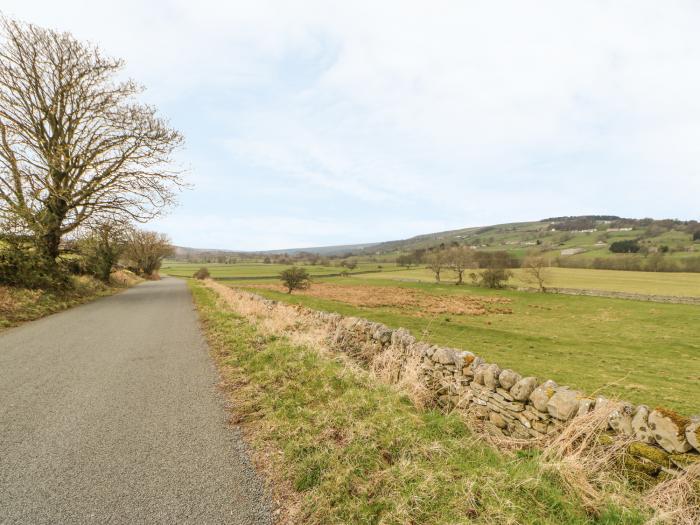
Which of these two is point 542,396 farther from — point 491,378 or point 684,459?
point 684,459

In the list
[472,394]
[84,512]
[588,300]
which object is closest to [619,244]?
[588,300]

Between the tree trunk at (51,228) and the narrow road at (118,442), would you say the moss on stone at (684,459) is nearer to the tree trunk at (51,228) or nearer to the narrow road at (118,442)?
the narrow road at (118,442)

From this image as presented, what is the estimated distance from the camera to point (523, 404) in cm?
561

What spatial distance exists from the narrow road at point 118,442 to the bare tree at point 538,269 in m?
59.7

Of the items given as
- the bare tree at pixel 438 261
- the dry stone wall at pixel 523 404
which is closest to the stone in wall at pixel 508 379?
the dry stone wall at pixel 523 404

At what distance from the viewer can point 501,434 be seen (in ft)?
18.4

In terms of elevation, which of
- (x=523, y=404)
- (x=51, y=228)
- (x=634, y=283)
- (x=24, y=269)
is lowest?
(x=634, y=283)

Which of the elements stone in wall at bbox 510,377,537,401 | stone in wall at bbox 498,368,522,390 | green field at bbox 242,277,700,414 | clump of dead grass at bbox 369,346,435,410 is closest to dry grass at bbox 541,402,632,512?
stone in wall at bbox 510,377,537,401

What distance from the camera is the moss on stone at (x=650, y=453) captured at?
380cm

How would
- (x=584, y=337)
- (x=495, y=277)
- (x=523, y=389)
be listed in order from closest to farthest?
1. (x=523, y=389)
2. (x=584, y=337)
3. (x=495, y=277)

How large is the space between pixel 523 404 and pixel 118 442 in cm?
651

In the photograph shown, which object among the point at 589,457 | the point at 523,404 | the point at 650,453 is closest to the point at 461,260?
the point at 523,404

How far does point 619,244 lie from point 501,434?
5020 inches

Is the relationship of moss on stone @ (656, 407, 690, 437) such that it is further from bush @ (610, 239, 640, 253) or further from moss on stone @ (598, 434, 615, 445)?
bush @ (610, 239, 640, 253)
